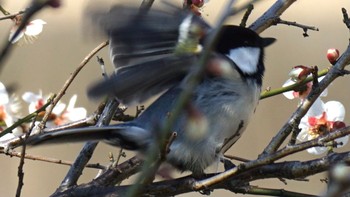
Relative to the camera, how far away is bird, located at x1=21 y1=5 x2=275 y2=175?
1485mm

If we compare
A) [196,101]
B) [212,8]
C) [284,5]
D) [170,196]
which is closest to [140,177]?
[170,196]

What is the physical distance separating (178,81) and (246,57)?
0.81 ft

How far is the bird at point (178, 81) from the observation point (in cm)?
149

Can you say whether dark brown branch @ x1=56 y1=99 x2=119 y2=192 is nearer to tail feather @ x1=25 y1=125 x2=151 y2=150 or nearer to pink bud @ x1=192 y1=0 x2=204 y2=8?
tail feather @ x1=25 y1=125 x2=151 y2=150

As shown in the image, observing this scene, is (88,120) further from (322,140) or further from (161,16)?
(322,140)

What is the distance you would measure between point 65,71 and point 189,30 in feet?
10.7

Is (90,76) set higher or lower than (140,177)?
higher

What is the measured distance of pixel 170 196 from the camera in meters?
1.54

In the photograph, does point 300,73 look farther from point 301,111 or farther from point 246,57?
point 301,111

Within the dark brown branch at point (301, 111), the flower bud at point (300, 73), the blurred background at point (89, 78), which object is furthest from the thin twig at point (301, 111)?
the blurred background at point (89, 78)

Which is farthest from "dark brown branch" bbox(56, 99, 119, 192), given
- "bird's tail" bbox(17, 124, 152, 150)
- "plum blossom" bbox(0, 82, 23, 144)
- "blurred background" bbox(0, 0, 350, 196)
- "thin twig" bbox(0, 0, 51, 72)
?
"blurred background" bbox(0, 0, 350, 196)

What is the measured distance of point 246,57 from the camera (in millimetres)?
2002

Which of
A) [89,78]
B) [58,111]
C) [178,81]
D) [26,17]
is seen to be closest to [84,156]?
[178,81]

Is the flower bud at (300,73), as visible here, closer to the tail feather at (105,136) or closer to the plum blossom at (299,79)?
the plum blossom at (299,79)
